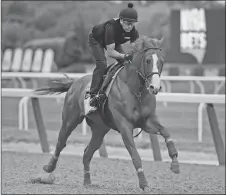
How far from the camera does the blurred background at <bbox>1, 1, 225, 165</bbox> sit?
14.6 metres

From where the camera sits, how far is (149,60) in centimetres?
734

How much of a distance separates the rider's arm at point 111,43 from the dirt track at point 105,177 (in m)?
1.17

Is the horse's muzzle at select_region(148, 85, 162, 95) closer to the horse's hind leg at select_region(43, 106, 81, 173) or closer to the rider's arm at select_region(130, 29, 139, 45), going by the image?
the rider's arm at select_region(130, 29, 139, 45)

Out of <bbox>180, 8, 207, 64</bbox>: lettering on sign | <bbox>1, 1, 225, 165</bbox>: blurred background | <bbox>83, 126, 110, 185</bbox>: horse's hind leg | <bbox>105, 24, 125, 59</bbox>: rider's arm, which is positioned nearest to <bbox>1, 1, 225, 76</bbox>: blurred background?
<bbox>1, 1, 225, 165</bbox>: blurred background

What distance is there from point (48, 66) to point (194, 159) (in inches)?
475

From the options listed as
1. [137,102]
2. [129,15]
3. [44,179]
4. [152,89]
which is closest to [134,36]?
[129,15]

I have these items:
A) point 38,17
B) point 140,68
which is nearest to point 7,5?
point 38,17

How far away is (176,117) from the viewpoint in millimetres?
17203

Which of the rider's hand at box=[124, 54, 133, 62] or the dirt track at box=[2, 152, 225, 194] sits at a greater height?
the rider's hand at box=[124, 54, 133, 62]

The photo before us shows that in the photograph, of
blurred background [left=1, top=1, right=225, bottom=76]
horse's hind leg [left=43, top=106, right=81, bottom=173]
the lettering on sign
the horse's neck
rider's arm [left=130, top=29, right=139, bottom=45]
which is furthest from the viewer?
blurred background [left=1, top=1, right=225, bottom=76]

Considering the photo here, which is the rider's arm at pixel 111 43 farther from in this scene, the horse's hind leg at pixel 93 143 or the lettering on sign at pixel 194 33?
the lettering on sign at pixel 194 33

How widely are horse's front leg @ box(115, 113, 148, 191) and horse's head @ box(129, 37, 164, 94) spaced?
1.33 ft

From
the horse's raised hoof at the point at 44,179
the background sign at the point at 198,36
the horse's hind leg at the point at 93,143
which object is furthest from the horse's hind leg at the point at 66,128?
the background sign at the point at 198,36

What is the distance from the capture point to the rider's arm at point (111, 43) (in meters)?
7.65
